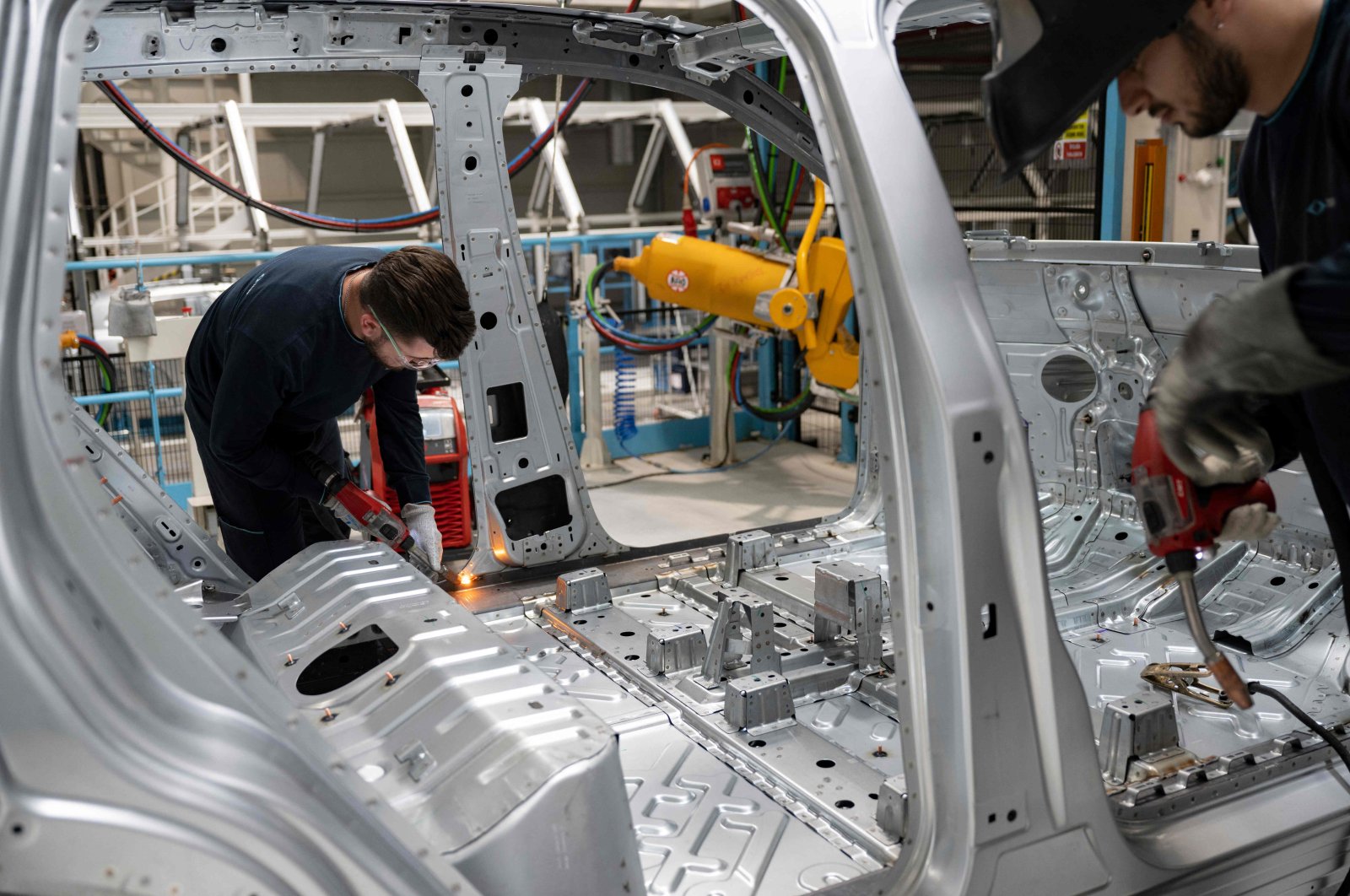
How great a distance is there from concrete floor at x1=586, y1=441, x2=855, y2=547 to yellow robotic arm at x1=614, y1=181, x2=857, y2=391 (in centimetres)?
109

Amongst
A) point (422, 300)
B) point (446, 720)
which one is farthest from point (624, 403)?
point (446, 720)

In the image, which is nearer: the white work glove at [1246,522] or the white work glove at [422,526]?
the white work glove at [1246,522]

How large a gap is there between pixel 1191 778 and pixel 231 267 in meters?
8.92

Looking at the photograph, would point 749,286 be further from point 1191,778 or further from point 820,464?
point 1191,778

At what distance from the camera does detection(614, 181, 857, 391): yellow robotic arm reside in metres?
5.86

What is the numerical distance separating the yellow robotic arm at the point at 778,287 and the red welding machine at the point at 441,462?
5.24 ft

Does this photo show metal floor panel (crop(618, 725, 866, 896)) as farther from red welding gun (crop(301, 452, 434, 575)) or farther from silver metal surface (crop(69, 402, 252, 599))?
silver metal surface (crop(69, 402, 252, 599))

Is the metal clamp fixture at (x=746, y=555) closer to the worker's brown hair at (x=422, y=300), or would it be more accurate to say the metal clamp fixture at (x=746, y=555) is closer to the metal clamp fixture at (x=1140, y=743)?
the worker's brown hair at (x=422, y=300)

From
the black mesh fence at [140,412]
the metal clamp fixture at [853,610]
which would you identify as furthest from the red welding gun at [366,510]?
the black mesh fence at [140,412]

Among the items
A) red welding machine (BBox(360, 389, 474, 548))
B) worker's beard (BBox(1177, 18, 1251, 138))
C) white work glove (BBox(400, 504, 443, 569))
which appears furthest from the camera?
red welding machine (BBox(360, 389, 474, 548))

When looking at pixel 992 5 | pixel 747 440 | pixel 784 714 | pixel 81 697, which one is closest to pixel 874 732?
pixel 784 714

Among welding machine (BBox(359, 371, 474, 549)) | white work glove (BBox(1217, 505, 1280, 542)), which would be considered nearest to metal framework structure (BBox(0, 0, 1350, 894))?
white work glove (BBox(1217, 505, 1280, 542))

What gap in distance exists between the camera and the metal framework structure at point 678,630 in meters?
1.39

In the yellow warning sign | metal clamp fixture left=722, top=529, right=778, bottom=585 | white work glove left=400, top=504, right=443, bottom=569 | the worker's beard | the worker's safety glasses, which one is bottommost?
metal clamp fixture left=722, top=529, right=778, bottom=585
